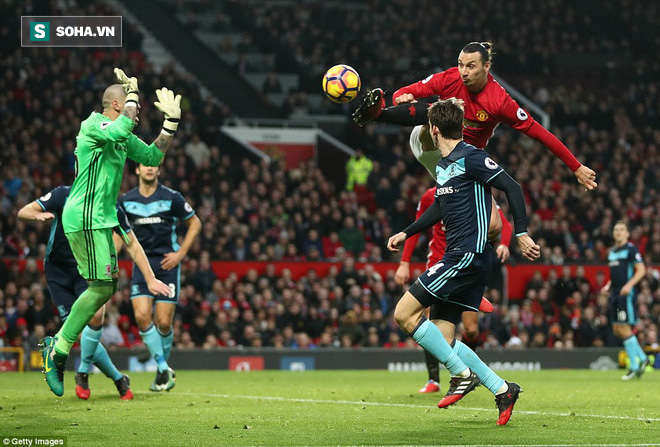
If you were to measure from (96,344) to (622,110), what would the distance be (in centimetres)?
2323

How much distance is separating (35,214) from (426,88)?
3.79 metres

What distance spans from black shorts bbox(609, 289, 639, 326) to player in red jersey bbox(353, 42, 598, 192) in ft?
23.9

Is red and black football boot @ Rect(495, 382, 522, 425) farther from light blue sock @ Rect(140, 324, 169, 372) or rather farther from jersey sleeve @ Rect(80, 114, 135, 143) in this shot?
light blue sock @ Rect(140, 324, 169, 372)

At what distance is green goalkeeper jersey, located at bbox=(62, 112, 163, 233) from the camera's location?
8680 mm

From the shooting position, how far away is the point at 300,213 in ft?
73.7

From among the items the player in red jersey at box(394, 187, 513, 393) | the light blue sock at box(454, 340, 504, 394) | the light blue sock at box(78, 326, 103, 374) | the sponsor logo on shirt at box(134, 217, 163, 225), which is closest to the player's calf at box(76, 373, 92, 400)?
the light blue sock at box(78, 326, 103, 374)

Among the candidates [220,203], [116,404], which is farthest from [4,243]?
[116,404]

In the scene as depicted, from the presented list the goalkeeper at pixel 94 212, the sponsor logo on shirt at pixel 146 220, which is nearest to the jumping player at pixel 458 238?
the goalkeeper at pixel 94 212

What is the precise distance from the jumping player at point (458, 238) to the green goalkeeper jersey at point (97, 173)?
8.55 feet

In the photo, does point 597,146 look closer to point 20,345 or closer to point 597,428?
point 20,345

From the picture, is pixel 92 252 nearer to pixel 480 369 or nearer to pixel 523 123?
pixel 480 369

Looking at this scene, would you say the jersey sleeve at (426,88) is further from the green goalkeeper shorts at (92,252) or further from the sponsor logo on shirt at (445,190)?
the green goalkeeper shorts at (92,252)

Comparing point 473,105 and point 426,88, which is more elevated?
point 426,88

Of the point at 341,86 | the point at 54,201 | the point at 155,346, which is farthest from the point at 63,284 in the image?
the point at 341,86
